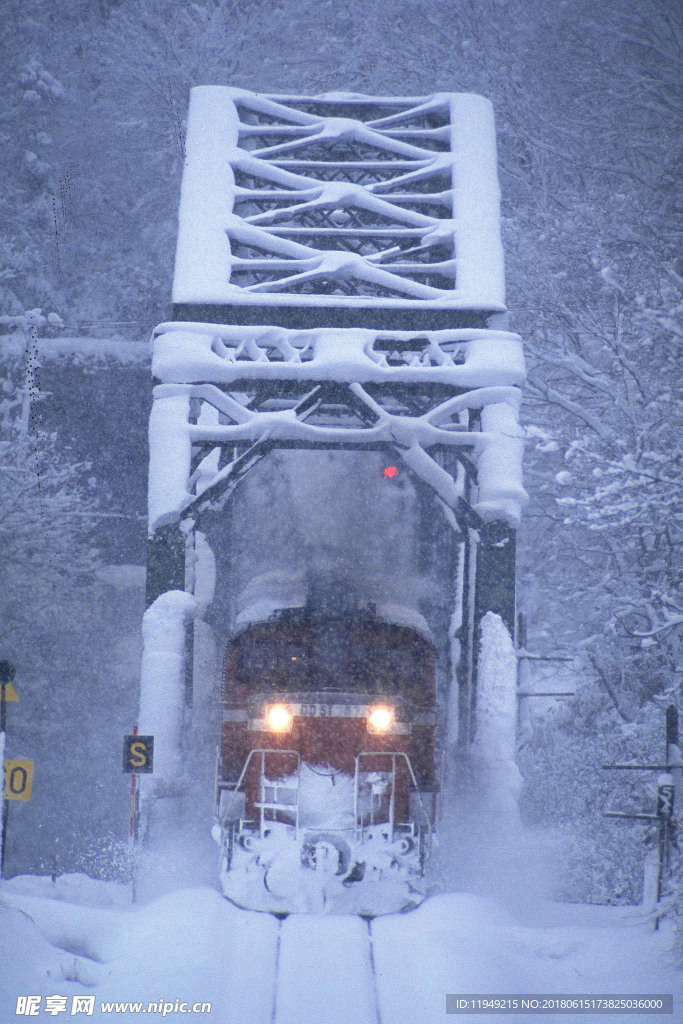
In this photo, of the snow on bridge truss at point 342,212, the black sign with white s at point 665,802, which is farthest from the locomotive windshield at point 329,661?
the snow on bridge truss at point 342,212

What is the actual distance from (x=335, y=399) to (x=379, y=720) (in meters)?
3.69

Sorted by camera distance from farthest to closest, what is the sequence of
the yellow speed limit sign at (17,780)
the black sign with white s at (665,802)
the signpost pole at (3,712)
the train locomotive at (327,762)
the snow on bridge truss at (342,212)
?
the snow on bridge truss at (342,212) → the yellow speed limit sign at (17,780) → the signpost pole at (3,712) → the train locomotive at (327,762) → the black sign with white s at (665,802)

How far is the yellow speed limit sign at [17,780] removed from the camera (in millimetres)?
8461

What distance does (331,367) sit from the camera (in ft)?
33.5

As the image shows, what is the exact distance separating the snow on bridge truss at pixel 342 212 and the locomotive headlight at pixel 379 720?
456 cm

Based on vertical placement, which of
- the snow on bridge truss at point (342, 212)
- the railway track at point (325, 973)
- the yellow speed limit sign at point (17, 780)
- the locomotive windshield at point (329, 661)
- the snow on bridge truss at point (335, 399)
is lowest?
the railway track at point (325, 973)

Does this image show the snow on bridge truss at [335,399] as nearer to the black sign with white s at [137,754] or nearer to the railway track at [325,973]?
the black sign with white s at [137,754]

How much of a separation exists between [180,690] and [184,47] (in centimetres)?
2212

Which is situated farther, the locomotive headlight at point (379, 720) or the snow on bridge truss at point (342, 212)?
the snow on bridge truss at point (342, 212)

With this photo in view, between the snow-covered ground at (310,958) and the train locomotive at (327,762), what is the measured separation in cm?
30

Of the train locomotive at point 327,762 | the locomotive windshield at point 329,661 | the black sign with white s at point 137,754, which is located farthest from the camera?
the black sign with white s at point 137,754

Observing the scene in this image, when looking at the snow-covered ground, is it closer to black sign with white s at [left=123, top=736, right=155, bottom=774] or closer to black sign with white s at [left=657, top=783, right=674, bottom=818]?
black sign with white s at [left=657, top=783, right=674, bottom=818]

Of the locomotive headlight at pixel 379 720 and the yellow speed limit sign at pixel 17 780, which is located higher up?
the locomotive headlight at pixel 379 720

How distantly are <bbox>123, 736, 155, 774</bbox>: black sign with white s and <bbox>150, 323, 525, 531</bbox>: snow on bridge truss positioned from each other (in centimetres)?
217
